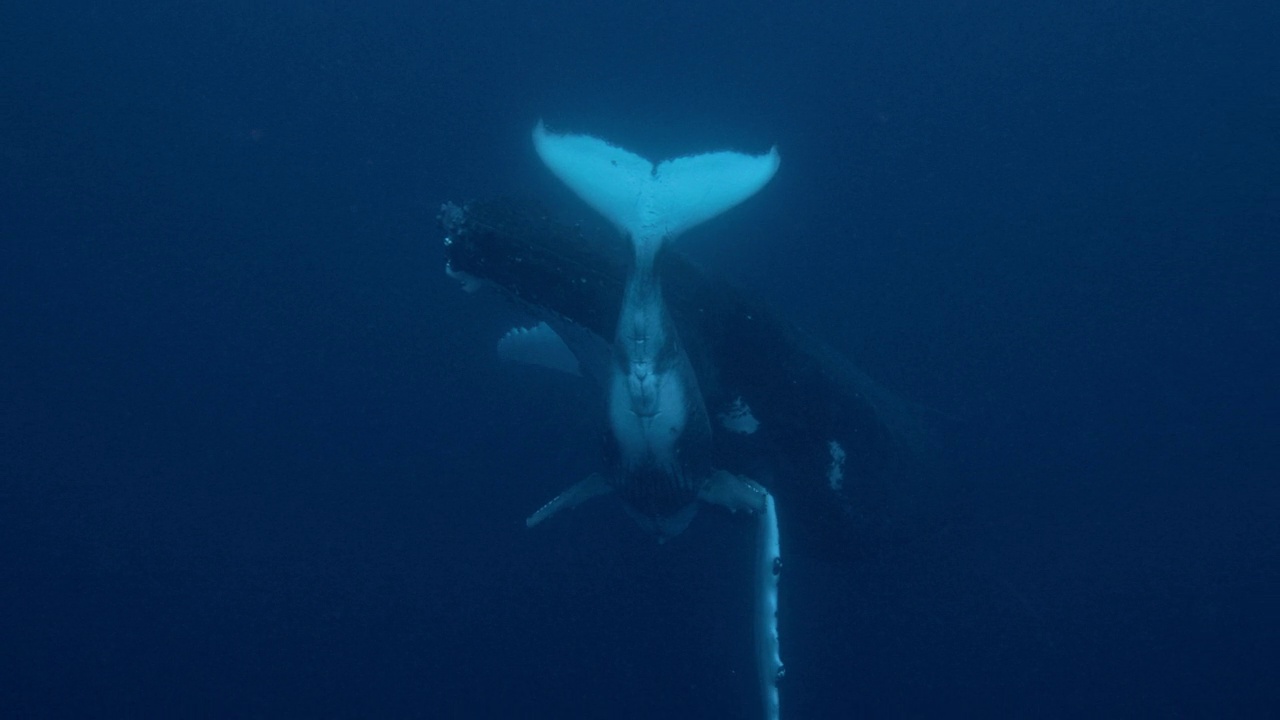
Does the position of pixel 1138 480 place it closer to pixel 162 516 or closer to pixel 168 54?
pixel 162 516

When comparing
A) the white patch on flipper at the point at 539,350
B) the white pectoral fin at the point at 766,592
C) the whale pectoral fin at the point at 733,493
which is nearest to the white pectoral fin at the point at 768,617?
the white pectoral fin at the point at 766,592

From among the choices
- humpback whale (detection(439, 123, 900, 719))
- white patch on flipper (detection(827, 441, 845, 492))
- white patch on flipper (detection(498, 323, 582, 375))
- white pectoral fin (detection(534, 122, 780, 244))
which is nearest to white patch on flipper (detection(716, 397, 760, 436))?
humpback whale (detection(439, 123, 900, 719))

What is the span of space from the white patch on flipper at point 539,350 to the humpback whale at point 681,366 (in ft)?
3.50

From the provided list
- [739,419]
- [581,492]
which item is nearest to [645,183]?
[739,419]

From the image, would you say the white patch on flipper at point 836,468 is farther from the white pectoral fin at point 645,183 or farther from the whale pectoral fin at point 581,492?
the white pectoral fin at point 645,183

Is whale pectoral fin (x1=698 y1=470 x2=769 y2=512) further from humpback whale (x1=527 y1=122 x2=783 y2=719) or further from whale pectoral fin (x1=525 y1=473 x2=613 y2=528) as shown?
whale pectoral fin (x1=525 y1=473 x2=613 y2=528)

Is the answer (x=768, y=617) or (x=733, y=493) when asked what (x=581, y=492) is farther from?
(x=768, y=617)

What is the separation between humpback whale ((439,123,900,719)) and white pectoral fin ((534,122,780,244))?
1 cm

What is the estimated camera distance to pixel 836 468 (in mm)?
8594

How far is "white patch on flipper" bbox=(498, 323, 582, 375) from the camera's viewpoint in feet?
31.9

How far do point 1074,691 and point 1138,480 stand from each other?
347cm

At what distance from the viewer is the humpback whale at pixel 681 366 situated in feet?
20.4

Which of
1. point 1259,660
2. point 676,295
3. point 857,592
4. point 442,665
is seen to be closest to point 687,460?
point 676,295

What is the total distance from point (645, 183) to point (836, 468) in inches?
167
